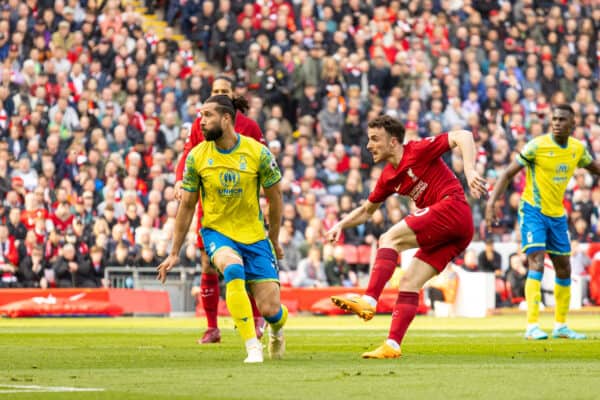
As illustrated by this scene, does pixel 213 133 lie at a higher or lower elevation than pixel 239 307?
higher

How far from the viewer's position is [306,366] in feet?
36.2

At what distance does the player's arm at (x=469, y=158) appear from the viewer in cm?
1117

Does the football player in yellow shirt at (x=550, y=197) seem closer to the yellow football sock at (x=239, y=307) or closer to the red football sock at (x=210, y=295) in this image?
the red football sock at (x=210, y=295)

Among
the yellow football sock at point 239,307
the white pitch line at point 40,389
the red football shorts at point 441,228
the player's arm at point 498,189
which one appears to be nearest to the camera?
the white pitch line at point 40,389

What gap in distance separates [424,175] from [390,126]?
50 centimetres

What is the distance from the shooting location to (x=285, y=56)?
3164cm

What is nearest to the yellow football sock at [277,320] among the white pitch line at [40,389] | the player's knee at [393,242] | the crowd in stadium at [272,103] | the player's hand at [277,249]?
the player's hand at [277,249]

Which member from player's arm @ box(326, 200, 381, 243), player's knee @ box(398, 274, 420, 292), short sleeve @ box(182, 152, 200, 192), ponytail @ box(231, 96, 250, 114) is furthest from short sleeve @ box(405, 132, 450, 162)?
ponytail @ box(231, 96, 250, 114)

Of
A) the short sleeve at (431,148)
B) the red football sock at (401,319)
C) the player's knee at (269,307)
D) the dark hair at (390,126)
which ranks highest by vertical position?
the dark hair at (390,126)

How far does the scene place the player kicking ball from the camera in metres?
12.1

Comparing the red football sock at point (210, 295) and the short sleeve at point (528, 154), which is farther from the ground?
the short sleeve at point (528, 154)

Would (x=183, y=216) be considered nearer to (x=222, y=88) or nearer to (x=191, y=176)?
(x=191, y=176)

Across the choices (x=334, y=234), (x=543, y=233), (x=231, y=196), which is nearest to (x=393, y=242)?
(x=334, y=234)

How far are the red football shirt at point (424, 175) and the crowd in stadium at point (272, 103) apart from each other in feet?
47.4
